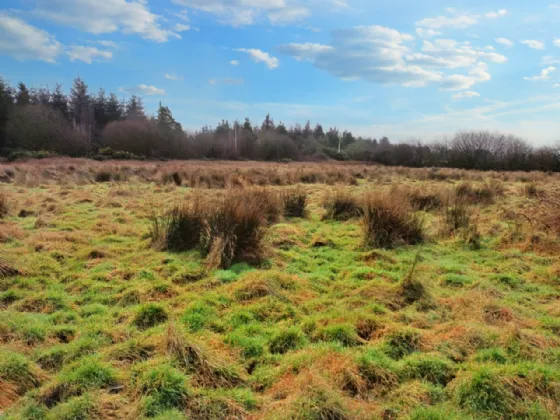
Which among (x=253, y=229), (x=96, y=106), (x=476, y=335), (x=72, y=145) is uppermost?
(x=96, y=106)

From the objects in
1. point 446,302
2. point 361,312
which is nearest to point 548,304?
point 446,302

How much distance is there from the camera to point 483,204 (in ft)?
37.5

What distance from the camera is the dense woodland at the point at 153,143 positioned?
3562 centimetres

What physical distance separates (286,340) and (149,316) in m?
1.49

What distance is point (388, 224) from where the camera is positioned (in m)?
7.14

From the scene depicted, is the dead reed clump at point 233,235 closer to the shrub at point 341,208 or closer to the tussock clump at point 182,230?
A: the tussock clump at point 182,230

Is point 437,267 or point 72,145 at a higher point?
point 72,145

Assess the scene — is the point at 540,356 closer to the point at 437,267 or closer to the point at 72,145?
the point at 437,267

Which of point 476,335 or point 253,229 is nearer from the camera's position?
point 476,335

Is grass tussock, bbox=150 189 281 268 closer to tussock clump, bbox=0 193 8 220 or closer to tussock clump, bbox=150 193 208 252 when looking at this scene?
tussock clump, bbox=150 193 208 252

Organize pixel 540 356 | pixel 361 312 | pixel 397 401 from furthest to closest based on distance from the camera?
1. pixel 361 312
2. pixel 540 356
3. pixel 397 401

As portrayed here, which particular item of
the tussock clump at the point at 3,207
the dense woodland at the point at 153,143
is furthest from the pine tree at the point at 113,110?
the tussock clump at the point at 3,207

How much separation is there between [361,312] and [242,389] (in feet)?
5.47

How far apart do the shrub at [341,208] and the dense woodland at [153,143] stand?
1130 inches
